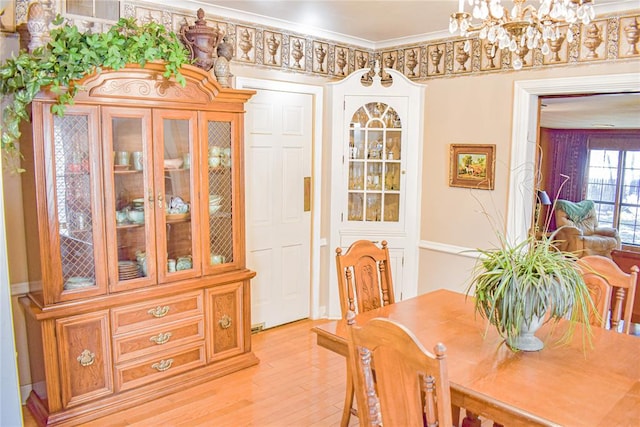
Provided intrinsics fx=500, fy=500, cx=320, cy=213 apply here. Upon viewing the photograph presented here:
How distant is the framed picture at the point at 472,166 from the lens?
4.06m

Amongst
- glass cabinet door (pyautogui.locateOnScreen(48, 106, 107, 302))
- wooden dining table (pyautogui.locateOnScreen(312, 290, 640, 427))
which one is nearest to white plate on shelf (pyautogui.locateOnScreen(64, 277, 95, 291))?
glass cabinet door (pyautogui.locateOnScreen(48, 106, 107, 302))

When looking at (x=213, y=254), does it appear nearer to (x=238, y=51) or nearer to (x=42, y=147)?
(x=42, y=147)

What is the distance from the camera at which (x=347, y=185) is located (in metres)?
4.56

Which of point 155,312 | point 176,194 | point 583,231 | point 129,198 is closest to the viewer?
point 129,198

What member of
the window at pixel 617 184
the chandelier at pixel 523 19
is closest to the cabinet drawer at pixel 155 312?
the chandelier at pixel 523 19

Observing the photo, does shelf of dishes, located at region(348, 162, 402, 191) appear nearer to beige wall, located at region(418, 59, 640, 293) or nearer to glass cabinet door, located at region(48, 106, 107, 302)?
beige wall, located at region(418, 59, 640, 293)

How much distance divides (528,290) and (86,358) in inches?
94.5

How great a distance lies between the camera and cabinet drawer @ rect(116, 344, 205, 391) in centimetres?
303

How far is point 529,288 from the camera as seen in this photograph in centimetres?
198

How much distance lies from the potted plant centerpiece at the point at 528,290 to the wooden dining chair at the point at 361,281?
810 millimetres

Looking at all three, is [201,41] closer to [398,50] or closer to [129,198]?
[129,198]

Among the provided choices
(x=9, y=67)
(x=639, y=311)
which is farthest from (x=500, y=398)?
(x=639, y=311)

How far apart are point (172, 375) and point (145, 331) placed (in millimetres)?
371

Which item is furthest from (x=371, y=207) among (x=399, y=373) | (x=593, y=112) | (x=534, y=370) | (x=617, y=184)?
(x=617, y=184)
